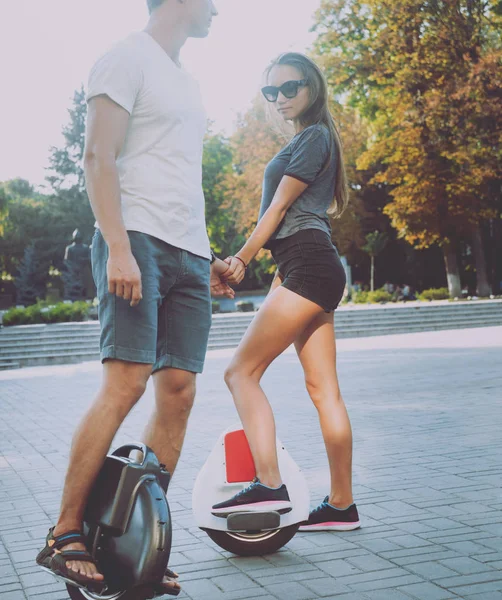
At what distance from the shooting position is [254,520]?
3.38 meters

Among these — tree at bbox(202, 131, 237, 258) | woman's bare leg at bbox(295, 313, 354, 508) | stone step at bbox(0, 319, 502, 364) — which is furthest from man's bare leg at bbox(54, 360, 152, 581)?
tree at bbox(202, 131, 237, 258)

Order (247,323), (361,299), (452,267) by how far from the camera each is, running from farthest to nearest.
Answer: (452,267)
(361,299)
(247,323)

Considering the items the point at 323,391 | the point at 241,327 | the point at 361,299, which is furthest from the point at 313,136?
the point at 361,299

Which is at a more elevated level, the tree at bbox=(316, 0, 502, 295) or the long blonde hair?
the tree at bbox=(316, 0, 502, 295)

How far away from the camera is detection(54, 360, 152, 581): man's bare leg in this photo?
8.92 ft

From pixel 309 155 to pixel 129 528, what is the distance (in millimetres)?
1802

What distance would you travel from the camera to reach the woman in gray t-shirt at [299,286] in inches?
139

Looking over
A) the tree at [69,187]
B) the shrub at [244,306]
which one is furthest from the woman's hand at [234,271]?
the tree at [69,187]

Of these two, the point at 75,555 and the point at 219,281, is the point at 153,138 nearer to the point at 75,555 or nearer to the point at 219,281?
the point at 219,281

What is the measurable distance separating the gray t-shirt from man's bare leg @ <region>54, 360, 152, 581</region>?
1.19m

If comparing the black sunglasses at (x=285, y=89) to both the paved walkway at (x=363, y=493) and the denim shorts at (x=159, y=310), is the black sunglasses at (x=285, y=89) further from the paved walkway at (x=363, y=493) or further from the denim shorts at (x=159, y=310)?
the paved walkway at (x=363, y=493)

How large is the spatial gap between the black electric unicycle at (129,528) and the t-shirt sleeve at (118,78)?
1.17m

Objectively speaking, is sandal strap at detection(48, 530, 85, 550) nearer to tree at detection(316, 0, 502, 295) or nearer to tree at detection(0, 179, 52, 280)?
tree at detection(316, 0, 502, 295)

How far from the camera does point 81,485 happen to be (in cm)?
272
